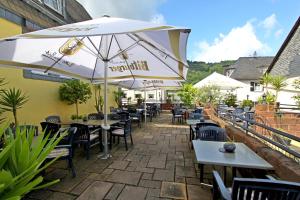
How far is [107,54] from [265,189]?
3.75 m

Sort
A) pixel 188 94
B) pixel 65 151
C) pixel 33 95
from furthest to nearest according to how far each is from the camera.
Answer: pixel 188 94, pixel 33 95, pixel 65 151

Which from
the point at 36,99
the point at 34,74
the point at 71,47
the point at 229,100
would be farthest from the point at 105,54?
the point at 229,100

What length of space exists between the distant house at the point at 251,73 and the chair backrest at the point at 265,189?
85.5ft

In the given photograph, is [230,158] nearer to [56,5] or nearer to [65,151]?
[65,151]

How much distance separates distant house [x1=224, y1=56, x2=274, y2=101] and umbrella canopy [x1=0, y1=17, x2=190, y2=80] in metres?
23.7

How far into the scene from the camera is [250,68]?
28047 millimetres

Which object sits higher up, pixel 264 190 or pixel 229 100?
pixel 229 100

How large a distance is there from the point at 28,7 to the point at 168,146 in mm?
6402

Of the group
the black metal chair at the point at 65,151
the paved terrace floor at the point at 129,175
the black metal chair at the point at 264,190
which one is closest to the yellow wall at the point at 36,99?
the paved terrace floor at the point at 129,175

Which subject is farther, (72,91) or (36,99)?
(72,91)

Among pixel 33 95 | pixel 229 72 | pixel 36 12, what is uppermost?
pixel 229 72

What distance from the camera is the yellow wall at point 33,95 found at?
542 centimetres

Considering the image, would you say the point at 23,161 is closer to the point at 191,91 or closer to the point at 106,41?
→ the point at 106,41

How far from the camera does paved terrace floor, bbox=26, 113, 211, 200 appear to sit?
295 centimetres
